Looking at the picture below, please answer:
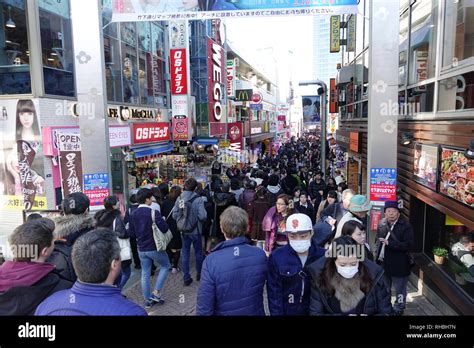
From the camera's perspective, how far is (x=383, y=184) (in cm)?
585

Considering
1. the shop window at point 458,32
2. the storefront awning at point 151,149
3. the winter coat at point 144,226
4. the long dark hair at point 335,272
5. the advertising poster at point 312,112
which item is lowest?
the winter coat at point 144,226

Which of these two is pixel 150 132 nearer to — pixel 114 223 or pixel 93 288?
pixel 114 223

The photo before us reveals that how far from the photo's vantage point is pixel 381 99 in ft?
19.1

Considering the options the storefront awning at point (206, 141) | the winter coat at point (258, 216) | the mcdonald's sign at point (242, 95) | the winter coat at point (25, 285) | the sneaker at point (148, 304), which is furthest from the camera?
the mcdonald's sign at point (242, 95)

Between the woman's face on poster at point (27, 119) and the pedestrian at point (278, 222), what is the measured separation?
22.3 feet

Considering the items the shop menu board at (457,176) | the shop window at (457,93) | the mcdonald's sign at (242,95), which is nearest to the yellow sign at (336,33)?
the mcdonald's sign at (242,95)

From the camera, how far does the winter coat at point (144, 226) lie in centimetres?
562

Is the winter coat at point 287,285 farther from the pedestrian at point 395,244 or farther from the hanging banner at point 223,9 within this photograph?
the hanging banner at point 223,9

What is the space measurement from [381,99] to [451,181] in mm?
1672

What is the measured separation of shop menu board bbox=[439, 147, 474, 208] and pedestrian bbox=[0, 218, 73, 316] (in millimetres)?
5135

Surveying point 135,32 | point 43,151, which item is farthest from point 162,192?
point 135,32

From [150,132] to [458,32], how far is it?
10.2m

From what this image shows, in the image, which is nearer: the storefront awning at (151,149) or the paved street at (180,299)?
the paved street at (180,299)

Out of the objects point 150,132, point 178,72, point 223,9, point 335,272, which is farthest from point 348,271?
point 178,72
